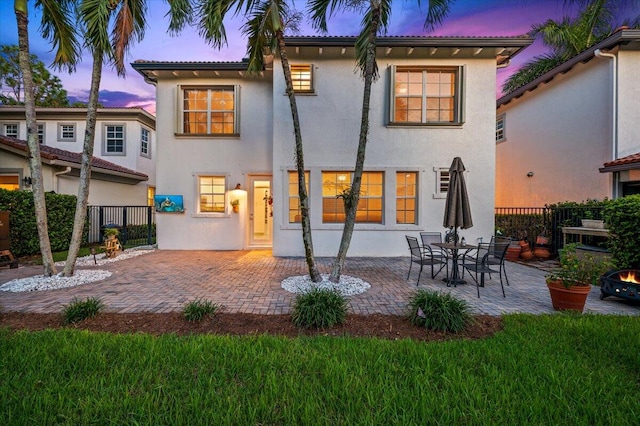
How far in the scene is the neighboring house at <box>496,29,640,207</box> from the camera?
9.27m

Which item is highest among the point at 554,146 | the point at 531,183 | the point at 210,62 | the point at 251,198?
the point at 210,62

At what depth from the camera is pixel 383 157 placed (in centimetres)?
922

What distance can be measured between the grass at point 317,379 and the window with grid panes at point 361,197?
20.1ft

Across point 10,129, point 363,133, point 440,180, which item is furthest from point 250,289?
point 10,129

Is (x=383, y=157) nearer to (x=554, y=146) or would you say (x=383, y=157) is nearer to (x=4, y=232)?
(x=554, y=146)

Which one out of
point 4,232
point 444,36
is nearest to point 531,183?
point 444,36

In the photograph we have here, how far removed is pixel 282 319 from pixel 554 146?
45.6 ft

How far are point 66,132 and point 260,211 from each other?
14.0 m

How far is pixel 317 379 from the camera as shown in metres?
2.57

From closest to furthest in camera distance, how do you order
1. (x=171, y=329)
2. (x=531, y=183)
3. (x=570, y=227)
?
1. (x=171, y=329)
2. (x=570, y=227)
3. (x=531, y=183)

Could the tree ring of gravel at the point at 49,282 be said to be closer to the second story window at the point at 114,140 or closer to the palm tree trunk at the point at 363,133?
the palm tree trunk at the point at 363,133

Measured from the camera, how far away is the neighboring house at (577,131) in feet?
30.4

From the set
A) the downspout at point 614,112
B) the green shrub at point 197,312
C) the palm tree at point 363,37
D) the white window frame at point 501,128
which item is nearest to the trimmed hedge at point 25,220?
the green shrub at point 197,312

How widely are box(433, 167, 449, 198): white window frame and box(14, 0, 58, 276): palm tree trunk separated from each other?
10168 mm
